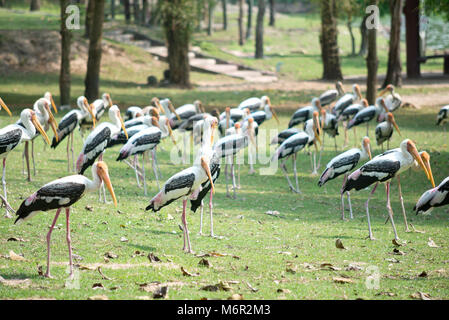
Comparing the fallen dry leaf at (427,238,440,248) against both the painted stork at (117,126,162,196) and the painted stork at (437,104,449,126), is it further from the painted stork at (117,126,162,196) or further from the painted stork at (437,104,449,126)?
the painted stork at (437,104,449,126)

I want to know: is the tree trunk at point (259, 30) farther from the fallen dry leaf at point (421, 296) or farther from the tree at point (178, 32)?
the fallen dry leaf at point (421, 296)

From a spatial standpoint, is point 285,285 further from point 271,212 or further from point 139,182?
point 139,182

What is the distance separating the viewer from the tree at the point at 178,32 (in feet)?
95.3

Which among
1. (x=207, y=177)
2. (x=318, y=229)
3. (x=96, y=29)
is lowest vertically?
(x=318, y=229)

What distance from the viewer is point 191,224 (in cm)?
1078

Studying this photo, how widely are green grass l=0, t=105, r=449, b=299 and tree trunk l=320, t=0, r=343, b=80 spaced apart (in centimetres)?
1914

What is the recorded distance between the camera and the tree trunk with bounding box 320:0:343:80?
3269 cm

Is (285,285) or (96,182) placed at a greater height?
(96,182)

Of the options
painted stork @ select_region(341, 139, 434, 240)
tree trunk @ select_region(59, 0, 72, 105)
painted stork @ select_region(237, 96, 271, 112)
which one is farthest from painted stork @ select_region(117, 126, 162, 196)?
tree trunk @ select_region(59, 0, 72, 105)

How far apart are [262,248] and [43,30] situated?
27.0m

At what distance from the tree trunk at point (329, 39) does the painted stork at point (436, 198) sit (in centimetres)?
2401

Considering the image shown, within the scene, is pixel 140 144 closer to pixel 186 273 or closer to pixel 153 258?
pixel 153 258

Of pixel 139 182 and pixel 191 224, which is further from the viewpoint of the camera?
pixel 139 182
